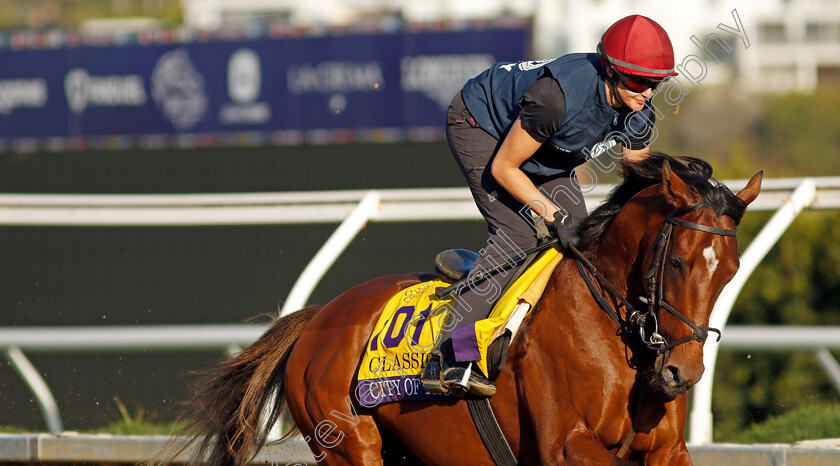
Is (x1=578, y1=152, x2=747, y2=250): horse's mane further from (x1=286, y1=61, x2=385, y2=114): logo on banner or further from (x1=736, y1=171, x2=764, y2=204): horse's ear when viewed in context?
(x1=286, y1=61, x2=385, y2=114): logo on banner

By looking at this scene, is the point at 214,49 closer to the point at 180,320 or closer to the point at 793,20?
the point at 180,320

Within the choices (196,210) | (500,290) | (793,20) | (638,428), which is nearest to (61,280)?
(196,210)

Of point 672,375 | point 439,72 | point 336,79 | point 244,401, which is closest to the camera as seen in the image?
point 672,375

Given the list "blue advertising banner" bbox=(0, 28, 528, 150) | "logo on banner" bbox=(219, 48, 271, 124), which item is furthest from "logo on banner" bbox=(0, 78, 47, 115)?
"logo on banner" bbox=(219, 48, 271, 124)

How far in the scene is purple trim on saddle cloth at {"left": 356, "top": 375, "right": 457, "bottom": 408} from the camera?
324 centimetres

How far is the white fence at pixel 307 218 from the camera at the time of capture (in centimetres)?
386

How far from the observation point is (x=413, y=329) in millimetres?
3273

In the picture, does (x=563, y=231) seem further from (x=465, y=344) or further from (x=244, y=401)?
(x=244, y=401)

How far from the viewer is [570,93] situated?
116 inches

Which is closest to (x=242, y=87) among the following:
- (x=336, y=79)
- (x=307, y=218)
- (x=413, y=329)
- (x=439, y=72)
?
(x=336, y=79)

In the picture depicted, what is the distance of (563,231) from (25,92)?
8923 millimetres

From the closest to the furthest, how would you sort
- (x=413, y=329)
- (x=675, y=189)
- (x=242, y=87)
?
(x=675, y=189) → (x=413, y=329) → (x=242, y=87)

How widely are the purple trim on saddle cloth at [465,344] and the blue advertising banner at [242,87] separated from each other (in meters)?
7.00

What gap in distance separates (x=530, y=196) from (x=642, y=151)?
43 centimetres
